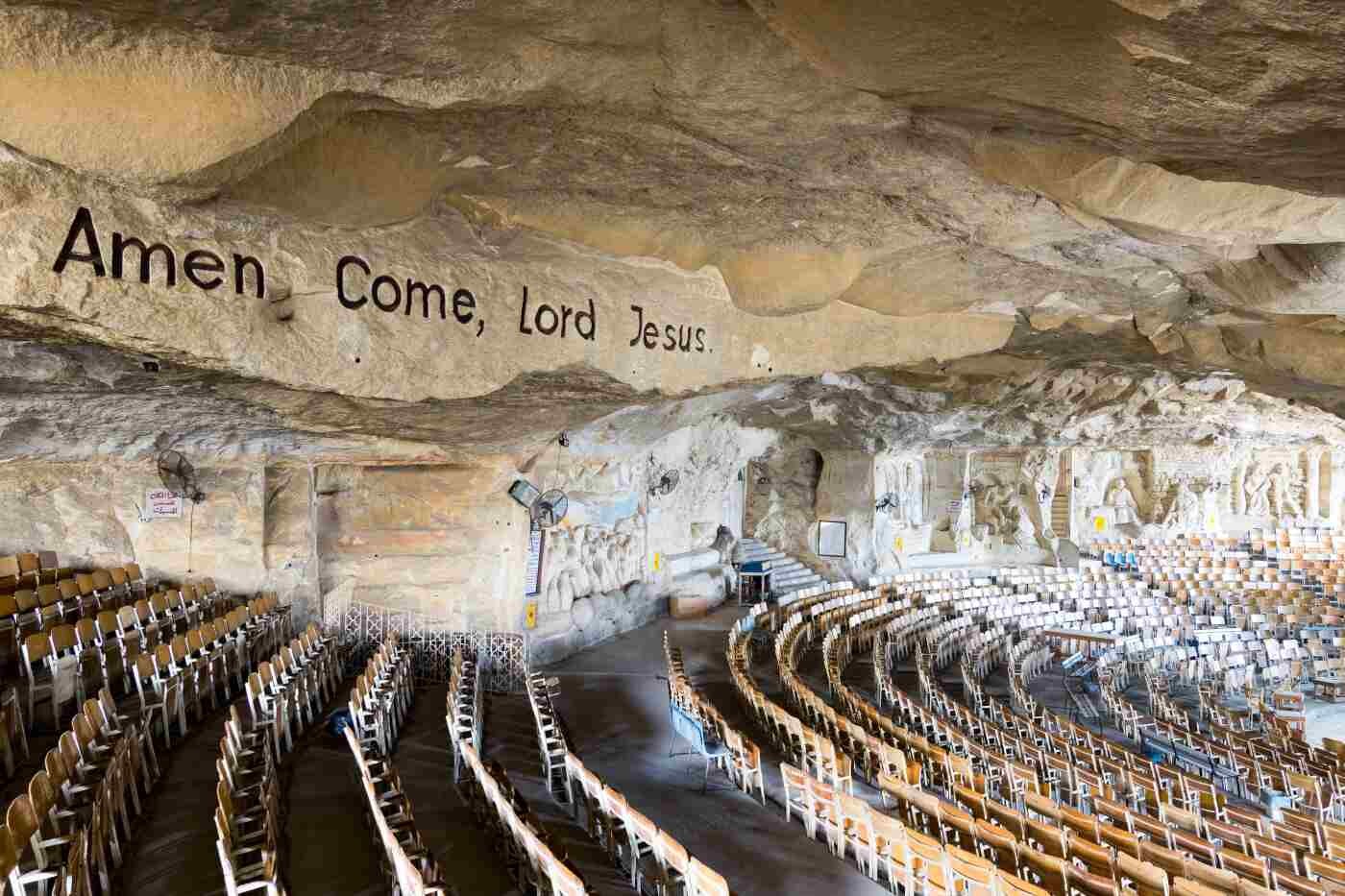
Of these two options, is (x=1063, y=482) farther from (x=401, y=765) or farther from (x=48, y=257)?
(x=48, y=257)

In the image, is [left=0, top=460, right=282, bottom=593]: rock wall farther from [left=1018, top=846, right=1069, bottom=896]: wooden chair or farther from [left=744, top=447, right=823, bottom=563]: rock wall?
[left=744, top=447, right=823, bottom=563]: rock wall

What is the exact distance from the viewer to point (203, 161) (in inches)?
175

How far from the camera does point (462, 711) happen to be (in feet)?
29.3

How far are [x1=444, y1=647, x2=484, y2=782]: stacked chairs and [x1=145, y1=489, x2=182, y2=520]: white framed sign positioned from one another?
14.6ft

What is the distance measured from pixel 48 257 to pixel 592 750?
23.3 ft

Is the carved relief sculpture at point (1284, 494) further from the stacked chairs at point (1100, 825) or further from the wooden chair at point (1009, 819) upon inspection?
the wooden chair at point (1009, 819)

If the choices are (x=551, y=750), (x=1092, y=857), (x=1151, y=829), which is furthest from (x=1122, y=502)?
(x=551, y=750)

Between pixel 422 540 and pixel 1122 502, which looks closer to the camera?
pixel 422 540

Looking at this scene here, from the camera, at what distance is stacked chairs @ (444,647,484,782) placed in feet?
26.2

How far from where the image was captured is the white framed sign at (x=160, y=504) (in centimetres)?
1147

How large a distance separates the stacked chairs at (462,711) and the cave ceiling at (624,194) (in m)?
3.01

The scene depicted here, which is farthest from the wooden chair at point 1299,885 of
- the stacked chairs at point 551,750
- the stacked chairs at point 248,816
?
the stacked chairs at point 248,816

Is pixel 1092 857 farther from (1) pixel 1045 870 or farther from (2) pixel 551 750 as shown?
(2) pixel 551 750

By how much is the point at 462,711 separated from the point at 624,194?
5603 millimetres
